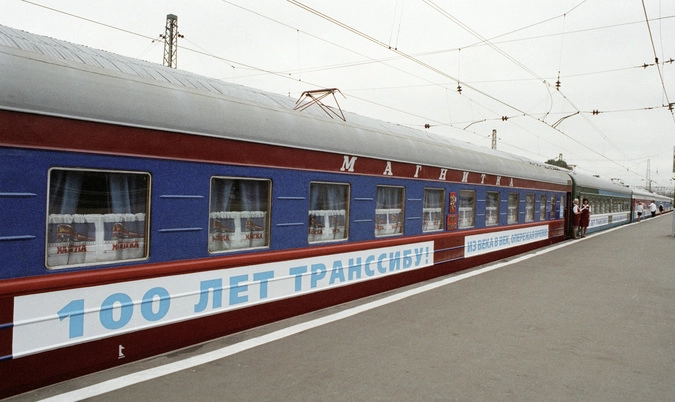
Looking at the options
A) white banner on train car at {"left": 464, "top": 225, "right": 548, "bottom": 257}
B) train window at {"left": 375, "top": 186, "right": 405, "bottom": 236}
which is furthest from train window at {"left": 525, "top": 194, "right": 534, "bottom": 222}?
train window at {"left": 375, "top": 186, "right": 405, "bottom": 236}

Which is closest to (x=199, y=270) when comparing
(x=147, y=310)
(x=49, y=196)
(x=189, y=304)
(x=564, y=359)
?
(x=189, y=304)

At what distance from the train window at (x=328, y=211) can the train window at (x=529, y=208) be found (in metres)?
8.82

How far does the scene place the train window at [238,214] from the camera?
5.04 m

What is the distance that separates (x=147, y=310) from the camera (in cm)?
436

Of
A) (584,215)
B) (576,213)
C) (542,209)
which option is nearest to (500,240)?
(542,209)

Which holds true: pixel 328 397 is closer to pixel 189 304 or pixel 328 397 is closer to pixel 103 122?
pixel 189 304

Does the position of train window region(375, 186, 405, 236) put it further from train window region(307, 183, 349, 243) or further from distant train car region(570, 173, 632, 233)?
distant train car region(570, 173, 632, 233)

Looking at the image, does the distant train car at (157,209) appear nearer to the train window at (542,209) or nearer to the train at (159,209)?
the train at (159,209)

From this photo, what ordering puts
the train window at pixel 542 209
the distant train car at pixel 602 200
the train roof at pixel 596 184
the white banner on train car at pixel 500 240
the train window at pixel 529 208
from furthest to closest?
1. the distant train car at pixel 602 200
2. the train roof at pixel 596 184
3. the train window at pixel 542 209
4. the train window at pixel 529 208
5. the white banner on train car at pixel 500 240

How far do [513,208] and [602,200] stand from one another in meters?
14.2

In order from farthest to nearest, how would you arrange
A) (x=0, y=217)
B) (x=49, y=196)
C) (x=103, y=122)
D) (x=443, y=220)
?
(x=443, y=220), (x=103, y=122), (x=49, y=196), (x=0, y=217)

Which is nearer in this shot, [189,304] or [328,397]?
[328,397]

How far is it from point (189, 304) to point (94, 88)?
2.17 metres

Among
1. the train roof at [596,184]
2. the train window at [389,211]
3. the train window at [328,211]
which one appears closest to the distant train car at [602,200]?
the train roof at [596,184]
